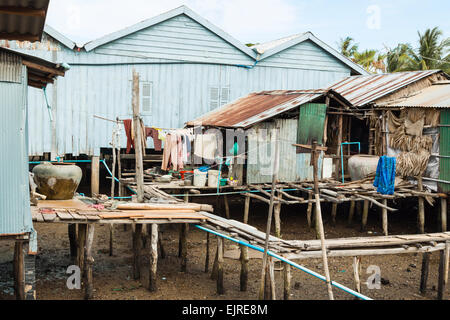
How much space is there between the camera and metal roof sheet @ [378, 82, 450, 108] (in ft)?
50.7

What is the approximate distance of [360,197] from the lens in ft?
47.6

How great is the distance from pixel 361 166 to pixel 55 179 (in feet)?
32.0

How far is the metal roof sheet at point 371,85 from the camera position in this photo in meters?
17.3

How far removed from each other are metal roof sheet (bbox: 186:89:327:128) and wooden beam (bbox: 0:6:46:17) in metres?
8.76

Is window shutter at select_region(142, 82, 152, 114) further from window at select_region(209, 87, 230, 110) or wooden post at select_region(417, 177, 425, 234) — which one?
wooden post at select_region(417, 177, 425, 234)

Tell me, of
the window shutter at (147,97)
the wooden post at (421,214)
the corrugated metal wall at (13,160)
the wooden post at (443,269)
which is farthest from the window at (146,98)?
the wooden post at (443,269)

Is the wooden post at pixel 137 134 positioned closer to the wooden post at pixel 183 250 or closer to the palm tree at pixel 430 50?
the wooden post at pixel 183 250

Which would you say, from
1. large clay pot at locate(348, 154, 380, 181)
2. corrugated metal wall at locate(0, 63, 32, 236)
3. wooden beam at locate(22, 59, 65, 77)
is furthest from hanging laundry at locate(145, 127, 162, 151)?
corrugated metal wall at locate(0, 63, 32, 236)

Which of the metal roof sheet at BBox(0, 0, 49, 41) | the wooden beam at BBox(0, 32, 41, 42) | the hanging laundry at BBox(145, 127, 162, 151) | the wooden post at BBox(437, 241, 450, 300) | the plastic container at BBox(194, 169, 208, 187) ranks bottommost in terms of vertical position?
the wooden post at BBox(437, 241, 450, 300)

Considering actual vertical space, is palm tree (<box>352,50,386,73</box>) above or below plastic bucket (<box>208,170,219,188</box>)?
above

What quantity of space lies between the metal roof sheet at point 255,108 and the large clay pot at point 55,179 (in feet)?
17.8
